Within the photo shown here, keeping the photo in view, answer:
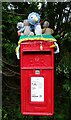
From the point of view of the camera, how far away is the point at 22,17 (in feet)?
13.2

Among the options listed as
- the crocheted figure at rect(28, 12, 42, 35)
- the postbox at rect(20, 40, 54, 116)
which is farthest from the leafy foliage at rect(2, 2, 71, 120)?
the postbox at rect(20, 40, 54, 116)

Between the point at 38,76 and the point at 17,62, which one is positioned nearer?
the point at 38,76

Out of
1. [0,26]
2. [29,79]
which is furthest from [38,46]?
[0,26]

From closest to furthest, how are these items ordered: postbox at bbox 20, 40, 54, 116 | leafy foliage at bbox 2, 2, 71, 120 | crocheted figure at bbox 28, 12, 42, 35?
postbox at bbox 20, 40, 54, 116
crocheted figure at bbox 28, 12, 42, 35
leafy foliage at bbox 2, 2, 71, 120

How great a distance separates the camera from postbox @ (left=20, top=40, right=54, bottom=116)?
2.68m

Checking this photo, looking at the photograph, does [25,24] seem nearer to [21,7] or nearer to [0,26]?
[0,26]

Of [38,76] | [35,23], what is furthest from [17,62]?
[38,76]

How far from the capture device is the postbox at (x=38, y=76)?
268 cm

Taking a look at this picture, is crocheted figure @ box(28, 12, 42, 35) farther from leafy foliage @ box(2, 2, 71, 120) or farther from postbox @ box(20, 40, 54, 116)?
leafy foliage @ box(2, 2, 71, 120)

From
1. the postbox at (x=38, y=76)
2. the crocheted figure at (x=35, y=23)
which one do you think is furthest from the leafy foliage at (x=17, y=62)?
the postbox at (x=38, y=76)

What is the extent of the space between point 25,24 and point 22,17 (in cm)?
113

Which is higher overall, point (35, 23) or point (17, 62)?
point (35, 23)

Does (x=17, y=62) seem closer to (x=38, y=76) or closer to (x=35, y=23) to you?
(x=35, y=23)

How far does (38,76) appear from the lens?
2.71 meters
